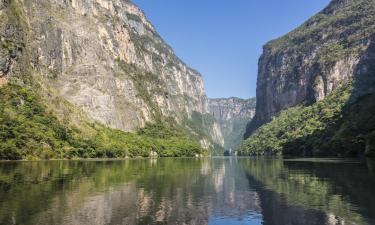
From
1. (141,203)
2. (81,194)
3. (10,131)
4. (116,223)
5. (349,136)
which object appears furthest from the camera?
(349,136)

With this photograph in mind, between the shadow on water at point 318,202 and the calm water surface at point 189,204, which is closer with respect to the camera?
the shadow on water at point 318,202

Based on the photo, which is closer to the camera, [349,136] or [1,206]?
[1,206]

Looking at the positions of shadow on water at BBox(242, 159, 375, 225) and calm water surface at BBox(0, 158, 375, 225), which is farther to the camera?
calm water surface at BBox(0, 158, 375, 225)

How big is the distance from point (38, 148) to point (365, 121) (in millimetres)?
137922

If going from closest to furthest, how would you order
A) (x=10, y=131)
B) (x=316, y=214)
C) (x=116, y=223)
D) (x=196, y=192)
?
(x=116, y=223), (x=316, y=214), (x=196, y=192), (x=10, y=131)

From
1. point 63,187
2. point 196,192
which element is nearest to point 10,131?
point 63,187

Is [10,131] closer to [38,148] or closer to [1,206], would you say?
[38,148]

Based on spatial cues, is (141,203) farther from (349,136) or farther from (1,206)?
(349,136)

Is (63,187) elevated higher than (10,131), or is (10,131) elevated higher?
(10,131)

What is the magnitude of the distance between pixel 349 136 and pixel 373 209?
507 ft

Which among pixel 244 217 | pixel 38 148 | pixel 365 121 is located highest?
pixel 365 121

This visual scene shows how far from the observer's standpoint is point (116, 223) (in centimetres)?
3403

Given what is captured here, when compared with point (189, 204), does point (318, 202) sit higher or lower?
higher

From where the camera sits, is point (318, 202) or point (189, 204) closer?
point (318, 202)
